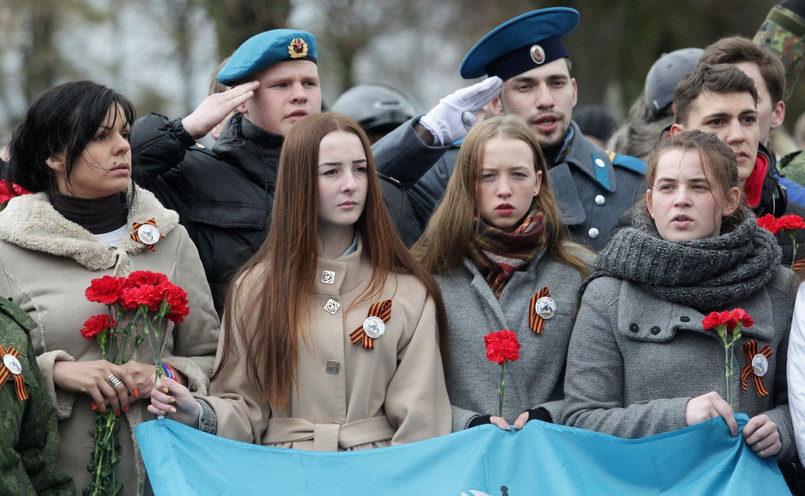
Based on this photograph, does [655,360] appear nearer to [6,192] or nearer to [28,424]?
[28,424]

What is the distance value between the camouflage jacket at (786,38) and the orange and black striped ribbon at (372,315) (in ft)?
11.3

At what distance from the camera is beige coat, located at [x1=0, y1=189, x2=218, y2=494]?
4629 mm

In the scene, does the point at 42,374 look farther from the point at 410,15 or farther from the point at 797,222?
the point at 410,15

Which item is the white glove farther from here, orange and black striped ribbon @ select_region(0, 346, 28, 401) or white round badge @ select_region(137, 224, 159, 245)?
orange and black striped ribbon @ select_region(0, 346, 28, 401)

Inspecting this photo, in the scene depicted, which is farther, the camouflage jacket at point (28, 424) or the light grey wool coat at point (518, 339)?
the light grey wool coat at point (518, 339)

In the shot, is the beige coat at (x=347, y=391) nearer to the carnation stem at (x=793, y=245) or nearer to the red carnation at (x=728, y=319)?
the red carnation at (x=728, y=319)

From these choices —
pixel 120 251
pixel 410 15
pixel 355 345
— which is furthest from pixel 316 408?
pixel 410 15

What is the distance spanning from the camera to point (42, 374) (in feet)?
14.8

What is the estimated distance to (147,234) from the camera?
4.93 meters

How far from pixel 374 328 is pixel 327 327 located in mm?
190

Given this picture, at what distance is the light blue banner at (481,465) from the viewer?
440 centimetres

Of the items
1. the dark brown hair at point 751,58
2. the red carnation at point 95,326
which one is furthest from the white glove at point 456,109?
the red carnation at point 95,326

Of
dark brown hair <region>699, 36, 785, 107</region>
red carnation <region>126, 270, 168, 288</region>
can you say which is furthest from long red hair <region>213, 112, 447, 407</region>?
dark brown hair <region>699, 36, 785, 107</region>

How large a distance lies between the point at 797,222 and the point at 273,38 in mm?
2632
